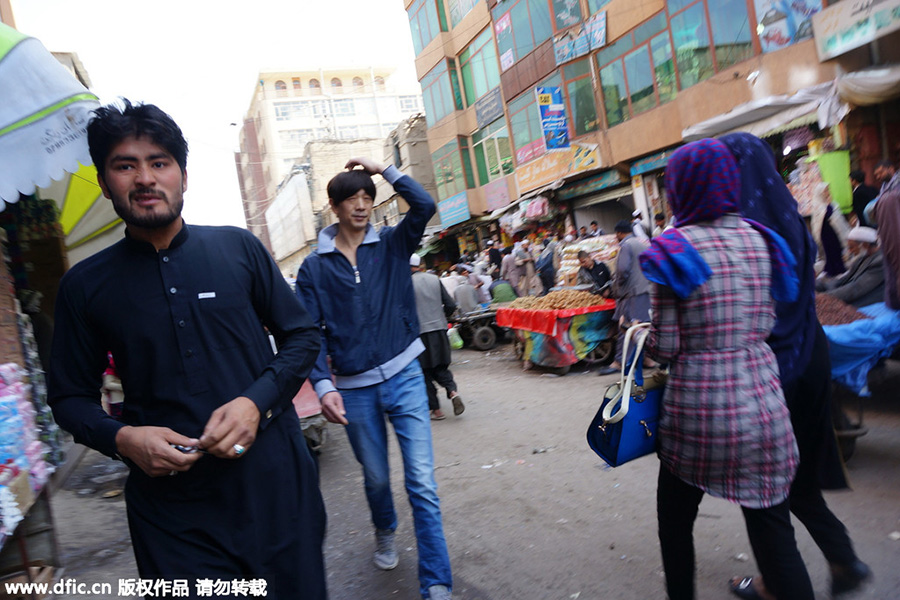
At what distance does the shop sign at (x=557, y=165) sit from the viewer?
59.8 ft

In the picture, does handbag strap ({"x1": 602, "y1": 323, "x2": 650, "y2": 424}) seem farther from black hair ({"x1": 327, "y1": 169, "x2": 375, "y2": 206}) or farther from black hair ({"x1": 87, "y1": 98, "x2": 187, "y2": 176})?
black hair ({"x1": 87, "y1": 98, "x2": 187, "y2": 176})

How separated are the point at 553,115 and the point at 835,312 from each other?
1540cm

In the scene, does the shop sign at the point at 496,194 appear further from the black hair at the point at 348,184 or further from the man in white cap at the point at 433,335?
the black hair at the point at 348,184

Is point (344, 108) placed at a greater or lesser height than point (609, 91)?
greater

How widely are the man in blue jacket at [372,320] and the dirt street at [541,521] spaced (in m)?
0.74

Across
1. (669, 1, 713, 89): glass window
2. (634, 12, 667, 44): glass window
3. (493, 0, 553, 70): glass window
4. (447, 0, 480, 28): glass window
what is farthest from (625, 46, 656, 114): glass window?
(447, 0, 480, 28): glass window

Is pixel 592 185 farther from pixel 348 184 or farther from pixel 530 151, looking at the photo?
pixel 348 184

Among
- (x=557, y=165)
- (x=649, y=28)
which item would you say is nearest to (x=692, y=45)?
(x=649, y=28)

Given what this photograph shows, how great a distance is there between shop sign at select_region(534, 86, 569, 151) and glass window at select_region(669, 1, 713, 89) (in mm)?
4463

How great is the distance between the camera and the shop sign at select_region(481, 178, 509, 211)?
24047mm

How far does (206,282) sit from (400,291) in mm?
Result: 1425

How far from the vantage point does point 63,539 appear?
15.1ft

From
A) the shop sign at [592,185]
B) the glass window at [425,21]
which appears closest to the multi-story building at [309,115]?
the glass window at [425,21]

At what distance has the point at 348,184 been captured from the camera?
3.04 meters
